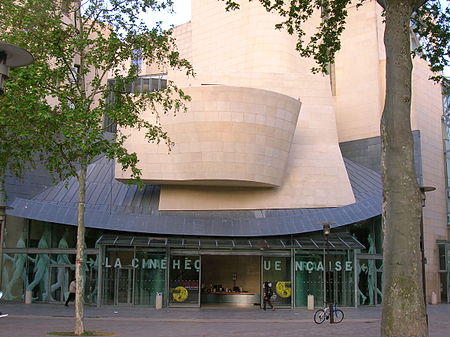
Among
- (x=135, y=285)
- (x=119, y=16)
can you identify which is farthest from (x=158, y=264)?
(x=119, y=16)

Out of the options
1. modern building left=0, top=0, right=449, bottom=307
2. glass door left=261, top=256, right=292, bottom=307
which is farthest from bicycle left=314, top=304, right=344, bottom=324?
glass door left=261, top=256, right=292, bottom=307

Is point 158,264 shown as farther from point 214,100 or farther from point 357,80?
point 357,80

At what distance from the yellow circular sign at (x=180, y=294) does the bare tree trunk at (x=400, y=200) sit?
2044cm

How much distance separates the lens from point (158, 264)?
30.5 m

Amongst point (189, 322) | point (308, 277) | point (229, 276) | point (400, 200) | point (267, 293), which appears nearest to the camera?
point (400, 200)

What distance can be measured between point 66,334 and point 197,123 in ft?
51.8

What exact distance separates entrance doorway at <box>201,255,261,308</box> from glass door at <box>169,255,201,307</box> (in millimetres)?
4305

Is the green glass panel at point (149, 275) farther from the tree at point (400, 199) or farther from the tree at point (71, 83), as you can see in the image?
the tree at point (400, 199)

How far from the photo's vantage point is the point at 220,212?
32.9 metres

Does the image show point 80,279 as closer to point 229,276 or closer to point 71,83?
point 71,83

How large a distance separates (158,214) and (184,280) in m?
4.26

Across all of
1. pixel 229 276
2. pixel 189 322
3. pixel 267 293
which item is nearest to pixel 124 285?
pixel 267 293

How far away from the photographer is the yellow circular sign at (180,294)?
3030 centimetres

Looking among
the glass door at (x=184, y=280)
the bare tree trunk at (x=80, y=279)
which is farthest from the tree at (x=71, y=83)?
the glass door at (x=184, y=280)
